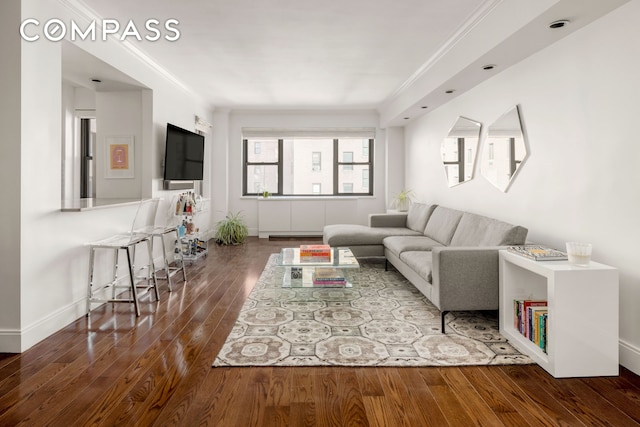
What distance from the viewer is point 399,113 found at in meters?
6.36

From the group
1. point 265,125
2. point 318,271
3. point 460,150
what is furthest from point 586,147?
point 265,125

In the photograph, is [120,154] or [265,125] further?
[265,125]

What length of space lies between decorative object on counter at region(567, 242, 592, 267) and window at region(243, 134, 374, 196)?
20.0 ft

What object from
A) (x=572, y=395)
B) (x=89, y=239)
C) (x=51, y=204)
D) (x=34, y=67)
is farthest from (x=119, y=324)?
(x=572, y=395)

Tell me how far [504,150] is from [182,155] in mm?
3968

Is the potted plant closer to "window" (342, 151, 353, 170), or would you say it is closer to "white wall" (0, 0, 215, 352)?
"window" (342, 151, 353, 170)

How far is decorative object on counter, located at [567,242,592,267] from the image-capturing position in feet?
7.67

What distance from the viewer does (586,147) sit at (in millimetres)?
2768

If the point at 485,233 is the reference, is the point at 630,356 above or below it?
below

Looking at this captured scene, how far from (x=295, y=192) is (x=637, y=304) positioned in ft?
21.8

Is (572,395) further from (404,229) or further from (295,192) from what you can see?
(295,192)

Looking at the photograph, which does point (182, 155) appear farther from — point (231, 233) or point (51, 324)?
point (51, 324)

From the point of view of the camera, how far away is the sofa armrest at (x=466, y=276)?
294 centimetres

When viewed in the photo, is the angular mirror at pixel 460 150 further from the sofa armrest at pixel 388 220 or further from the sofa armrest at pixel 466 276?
the sofa armrest at pixel 466 276
